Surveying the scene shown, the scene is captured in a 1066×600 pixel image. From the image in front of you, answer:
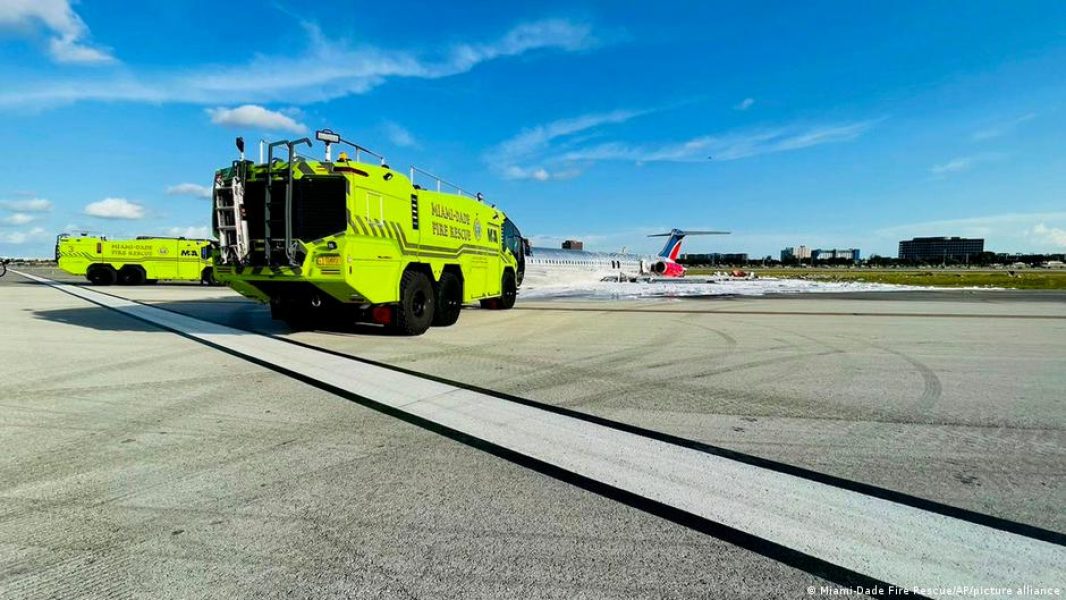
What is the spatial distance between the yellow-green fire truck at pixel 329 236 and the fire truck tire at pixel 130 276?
2450 cm

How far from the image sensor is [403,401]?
16.9ft

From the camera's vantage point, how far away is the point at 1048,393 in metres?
5.59

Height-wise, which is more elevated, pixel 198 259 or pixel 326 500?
pixel 198 259

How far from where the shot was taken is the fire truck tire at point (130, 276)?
28.5 m

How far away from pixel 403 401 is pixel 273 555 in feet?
8.92

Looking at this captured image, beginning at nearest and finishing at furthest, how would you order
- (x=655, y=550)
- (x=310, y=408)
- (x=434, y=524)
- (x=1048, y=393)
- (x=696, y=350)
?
1. (x=655, y=550)
2. (x=434, y=524)
3. (x=310, y=408)
4. (x=1048, y=393)
5. (x=696, y=350)

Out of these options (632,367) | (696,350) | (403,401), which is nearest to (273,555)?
(403,401)

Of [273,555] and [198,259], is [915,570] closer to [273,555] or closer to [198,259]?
[273,555]

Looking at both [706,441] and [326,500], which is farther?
[706,441]

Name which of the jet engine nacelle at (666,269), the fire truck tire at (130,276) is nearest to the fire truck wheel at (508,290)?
the fire truck tire at (130,276)

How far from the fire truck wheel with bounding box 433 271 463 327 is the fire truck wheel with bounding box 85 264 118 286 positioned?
26347mm

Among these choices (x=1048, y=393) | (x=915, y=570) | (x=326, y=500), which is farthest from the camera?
(x=1048, y=393)

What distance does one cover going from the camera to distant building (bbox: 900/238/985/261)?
557 ft

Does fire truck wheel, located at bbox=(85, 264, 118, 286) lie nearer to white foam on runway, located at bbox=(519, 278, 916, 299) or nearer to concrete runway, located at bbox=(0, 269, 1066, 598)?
white foam on runway, located at bbox=(519, 278, 916, 299)
